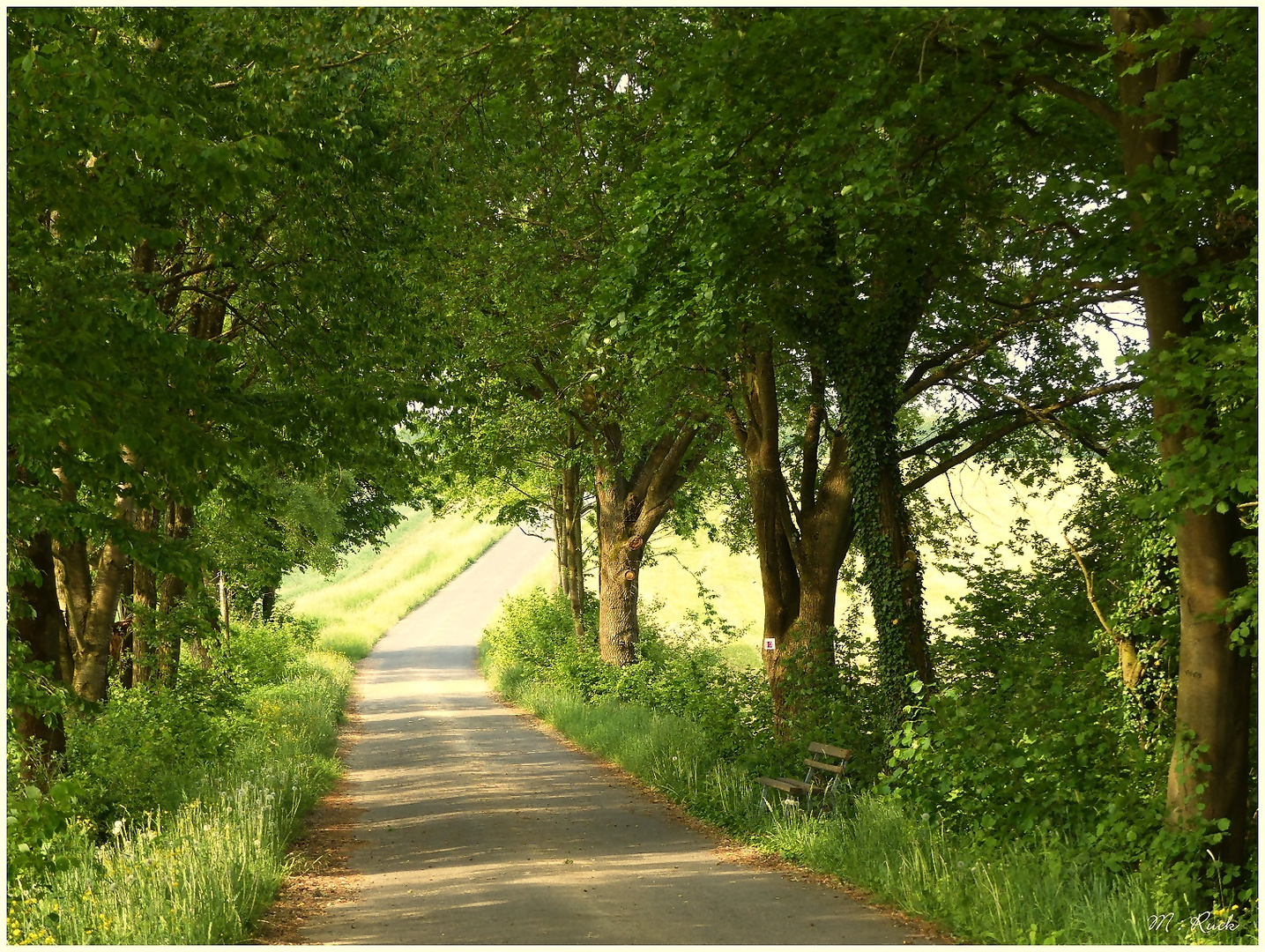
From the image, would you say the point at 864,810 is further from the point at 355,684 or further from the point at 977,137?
the point at 355,684

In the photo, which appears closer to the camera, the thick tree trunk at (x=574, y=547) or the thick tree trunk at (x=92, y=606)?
the thick tree trunk at (x=92, y=606)

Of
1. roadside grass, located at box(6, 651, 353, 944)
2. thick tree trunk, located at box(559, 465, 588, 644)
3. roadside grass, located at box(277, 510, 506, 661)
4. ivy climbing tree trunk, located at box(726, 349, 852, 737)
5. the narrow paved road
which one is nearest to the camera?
roadside grass, located at box(6, 651, 353, 944)

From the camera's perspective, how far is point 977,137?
1048 cm

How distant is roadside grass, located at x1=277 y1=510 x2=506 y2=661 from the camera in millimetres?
55438

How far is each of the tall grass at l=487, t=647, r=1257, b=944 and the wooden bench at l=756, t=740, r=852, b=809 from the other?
204 mm

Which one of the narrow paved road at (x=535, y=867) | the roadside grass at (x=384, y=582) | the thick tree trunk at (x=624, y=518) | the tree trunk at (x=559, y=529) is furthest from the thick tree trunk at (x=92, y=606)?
the roadside grass at (x=384, y=582)

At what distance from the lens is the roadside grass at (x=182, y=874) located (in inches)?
314

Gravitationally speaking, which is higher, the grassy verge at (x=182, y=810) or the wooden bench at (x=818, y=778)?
the grassy verge at (x=182, y=810)

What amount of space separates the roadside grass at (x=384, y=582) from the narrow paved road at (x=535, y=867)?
27.7 m

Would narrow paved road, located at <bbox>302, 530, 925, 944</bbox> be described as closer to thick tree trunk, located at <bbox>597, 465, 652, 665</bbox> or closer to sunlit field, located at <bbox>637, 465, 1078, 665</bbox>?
thick tree trunk, located at <bbox>597, 465, 652, 665</bbox>

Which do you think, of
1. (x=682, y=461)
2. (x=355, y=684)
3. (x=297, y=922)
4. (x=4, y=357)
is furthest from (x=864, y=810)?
(x=355, y=684)

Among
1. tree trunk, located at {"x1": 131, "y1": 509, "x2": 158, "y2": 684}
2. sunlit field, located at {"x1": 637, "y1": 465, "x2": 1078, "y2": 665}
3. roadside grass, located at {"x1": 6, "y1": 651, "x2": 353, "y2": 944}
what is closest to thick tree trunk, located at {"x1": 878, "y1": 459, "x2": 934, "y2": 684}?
roadside grass, located at {"x1": 6, "y1": 651, "x2": 353, "y2": 944}
